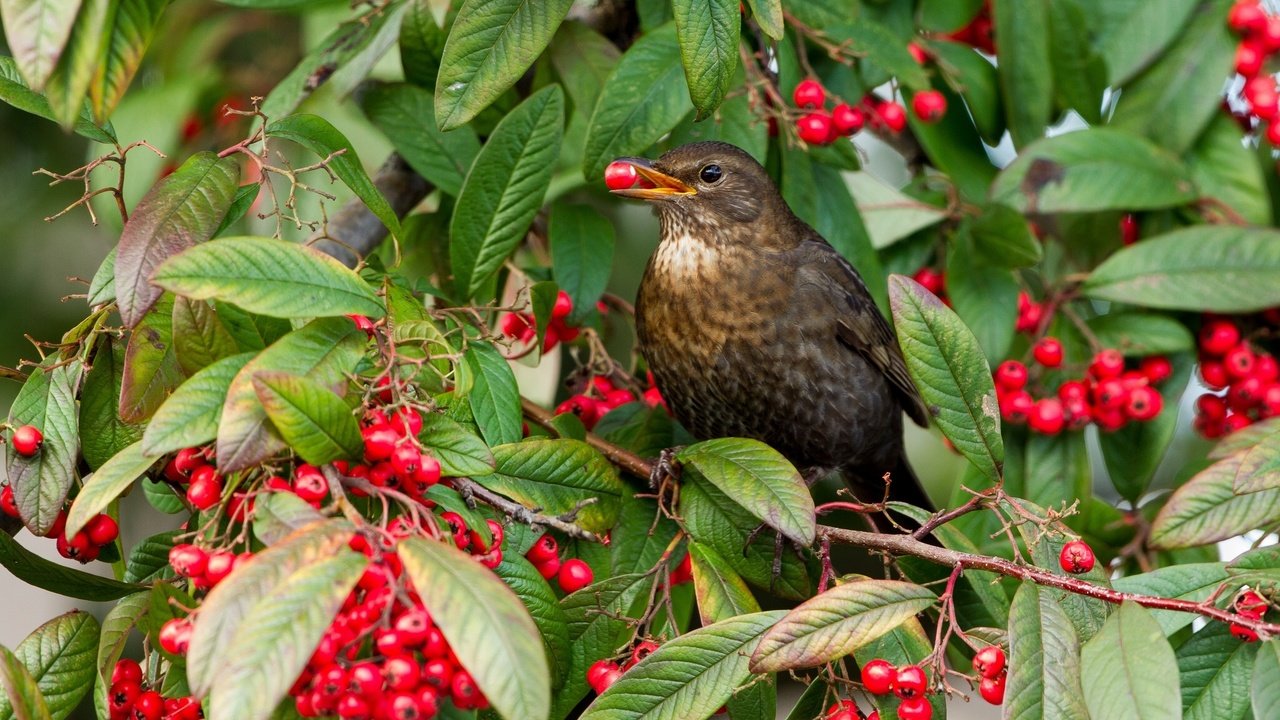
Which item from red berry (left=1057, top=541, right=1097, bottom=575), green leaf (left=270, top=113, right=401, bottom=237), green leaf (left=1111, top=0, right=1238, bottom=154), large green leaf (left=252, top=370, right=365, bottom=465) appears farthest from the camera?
green leaf (left=1111, top=0, right=1238, bottom=154)

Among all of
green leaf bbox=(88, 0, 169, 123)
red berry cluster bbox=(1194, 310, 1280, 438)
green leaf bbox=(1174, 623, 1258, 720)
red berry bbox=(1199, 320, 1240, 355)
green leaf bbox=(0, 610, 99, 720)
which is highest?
green leaf bbox=(88, 0, 169, 123)

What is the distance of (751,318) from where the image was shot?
3607 millimetres

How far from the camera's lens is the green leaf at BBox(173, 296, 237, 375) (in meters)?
2.14

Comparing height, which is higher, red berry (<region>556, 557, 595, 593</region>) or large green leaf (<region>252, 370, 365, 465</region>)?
large green leaf (<region>252, 370, 365, 465</region>)

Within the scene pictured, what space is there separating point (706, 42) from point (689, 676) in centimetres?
104

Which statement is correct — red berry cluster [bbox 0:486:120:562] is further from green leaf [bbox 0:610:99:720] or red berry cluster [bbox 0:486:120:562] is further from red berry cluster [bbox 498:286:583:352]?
red berry cluster [bbox 498:286:583:352]

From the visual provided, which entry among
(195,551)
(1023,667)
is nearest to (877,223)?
(1023,667)

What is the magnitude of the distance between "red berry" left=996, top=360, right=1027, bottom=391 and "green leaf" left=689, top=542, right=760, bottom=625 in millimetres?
1319

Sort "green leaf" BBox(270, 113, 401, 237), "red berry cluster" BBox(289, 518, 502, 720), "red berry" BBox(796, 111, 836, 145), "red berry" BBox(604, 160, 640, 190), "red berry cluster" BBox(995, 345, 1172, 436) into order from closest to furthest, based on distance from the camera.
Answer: "red berry cluster" BBox(289, 518, 502, 720)
"green leaf" BBox(270, 113, 401, 237)
"red berry" BBox(604, 160, 640, 190)
"red berry" BBox(796, 111, 836, 145)
"red berry cluster" BBox(995, 345, 1172, 436)

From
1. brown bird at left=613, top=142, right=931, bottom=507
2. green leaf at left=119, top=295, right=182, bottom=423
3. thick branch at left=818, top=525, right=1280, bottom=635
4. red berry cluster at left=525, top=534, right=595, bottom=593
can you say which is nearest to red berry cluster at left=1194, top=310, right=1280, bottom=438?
brown bird at left=613, top=142, right=931, bottom=507

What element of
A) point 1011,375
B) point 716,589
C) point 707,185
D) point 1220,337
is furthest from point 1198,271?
point 716,589

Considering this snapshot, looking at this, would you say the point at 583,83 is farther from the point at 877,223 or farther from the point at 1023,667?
the point at 1023,667

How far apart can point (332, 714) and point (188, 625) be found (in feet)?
0.80

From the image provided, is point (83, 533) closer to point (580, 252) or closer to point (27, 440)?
point (27, 440)
